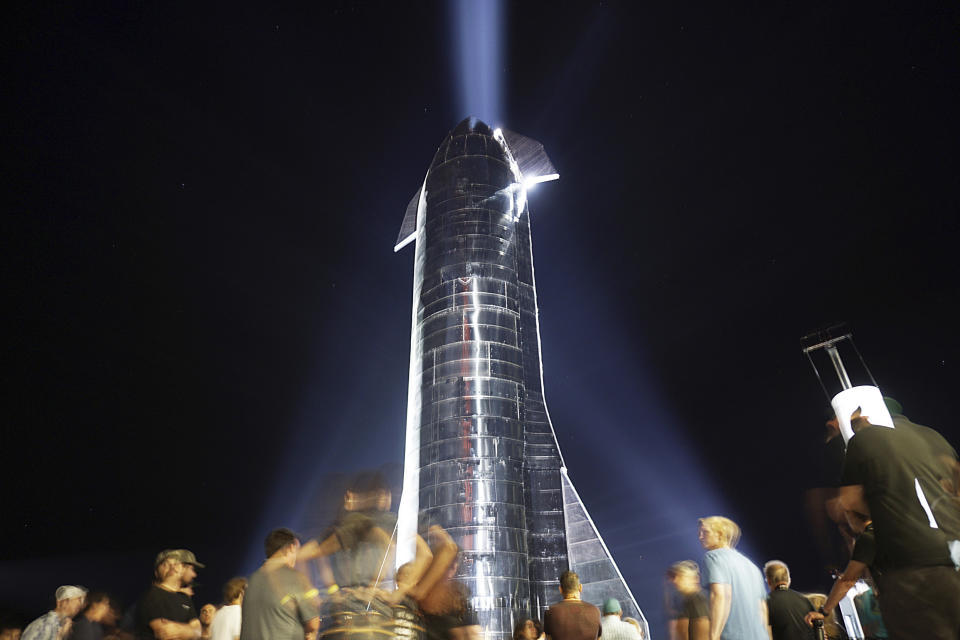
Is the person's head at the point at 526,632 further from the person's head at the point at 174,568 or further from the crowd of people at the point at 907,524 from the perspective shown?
the crowd of people at the point at 907,524

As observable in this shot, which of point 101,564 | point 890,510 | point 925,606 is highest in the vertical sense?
point 101,564

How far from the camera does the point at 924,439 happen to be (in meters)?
3.37

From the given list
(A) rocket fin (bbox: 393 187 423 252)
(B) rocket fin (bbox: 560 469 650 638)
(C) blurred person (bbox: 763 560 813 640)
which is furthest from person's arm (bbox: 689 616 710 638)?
(A) rocket fin (bbox: 393 187 423 252)

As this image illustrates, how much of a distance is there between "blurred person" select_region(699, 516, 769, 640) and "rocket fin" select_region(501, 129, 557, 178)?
50.3ft

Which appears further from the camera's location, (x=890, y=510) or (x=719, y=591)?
(x=719, y=591)

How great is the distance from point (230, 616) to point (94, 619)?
6.11 ft

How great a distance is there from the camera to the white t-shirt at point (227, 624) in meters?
5.61

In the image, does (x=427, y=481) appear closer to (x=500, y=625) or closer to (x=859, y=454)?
(x=500, y=625)

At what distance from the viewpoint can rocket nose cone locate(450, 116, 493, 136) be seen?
58.7 feet

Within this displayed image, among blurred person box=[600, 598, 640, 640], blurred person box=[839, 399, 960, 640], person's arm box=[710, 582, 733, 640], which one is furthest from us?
blurred person box=[600, 598, 640, 640]

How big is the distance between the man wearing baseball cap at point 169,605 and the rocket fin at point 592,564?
1031 cm

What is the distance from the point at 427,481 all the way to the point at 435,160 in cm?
930

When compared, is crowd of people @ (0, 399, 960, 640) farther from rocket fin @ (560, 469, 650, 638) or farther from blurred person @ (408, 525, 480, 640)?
rocket fin @ (560, 469, 650, 638)

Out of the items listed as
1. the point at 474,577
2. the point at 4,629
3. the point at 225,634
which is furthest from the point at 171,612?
the point at 474,577
